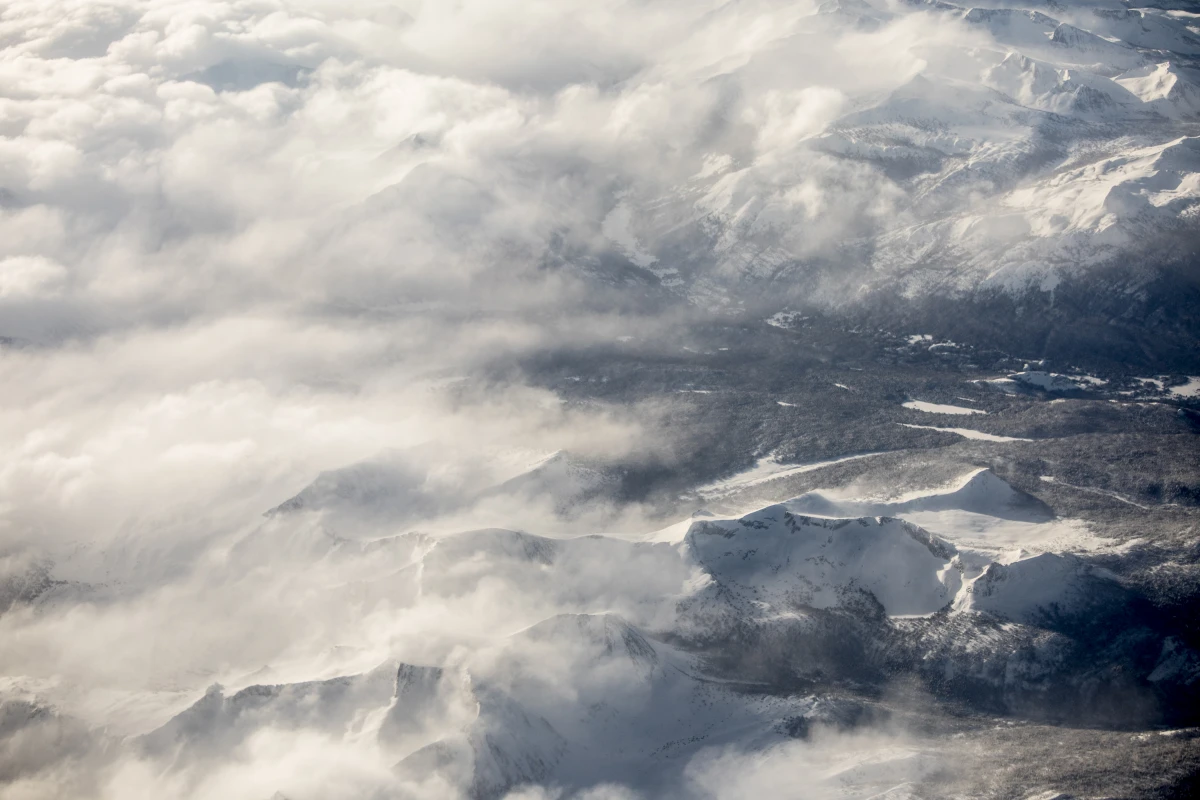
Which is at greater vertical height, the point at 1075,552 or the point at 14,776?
the point at 1075,552

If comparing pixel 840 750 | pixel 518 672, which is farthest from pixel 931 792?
pixel 518 672

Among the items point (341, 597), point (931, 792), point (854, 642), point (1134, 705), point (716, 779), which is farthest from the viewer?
point (341, 597)

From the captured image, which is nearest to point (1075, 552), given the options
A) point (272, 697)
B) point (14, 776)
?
point (272, 697)

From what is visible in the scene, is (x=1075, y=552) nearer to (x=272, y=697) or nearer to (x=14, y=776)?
(x=272, y=697)

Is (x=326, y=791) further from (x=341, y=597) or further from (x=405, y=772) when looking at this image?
(x=341, y=597)

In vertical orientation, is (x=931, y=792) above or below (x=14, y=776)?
above

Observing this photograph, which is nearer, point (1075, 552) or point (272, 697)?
point (272, 697)

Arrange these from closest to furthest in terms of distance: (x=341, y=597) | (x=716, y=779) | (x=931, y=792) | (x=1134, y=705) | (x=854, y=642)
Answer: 1. (x=931, y=792)
2. (x=716, y=779)
3. (x=1134, y=705)
4. (x=854, y=642)
5. (x=341, y=597)

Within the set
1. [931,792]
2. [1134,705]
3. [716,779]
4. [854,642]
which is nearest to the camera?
[931,792]

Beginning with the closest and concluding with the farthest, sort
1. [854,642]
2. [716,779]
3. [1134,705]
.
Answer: [716,779] → [1134,705] → [854,642]
